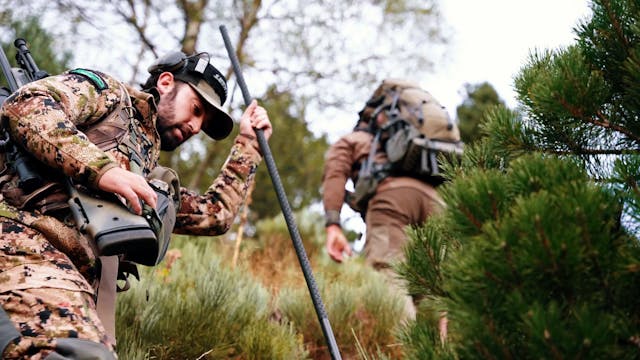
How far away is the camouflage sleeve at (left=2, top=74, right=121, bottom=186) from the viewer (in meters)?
2.42

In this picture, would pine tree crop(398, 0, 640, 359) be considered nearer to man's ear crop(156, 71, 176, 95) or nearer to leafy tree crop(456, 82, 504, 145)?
man's ear crop(156, 71, 176, 95)

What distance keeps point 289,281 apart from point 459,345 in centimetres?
484

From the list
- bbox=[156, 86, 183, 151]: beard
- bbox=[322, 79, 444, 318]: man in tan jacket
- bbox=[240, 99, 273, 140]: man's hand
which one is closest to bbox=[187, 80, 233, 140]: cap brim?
bbox=[156, 86, 183, 151]: beard

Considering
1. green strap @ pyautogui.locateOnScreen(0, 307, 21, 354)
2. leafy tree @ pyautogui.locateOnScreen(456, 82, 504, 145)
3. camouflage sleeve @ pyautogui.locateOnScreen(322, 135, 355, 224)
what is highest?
leafy tree @ pyautogui.locateOnScreen(456, 82, 504, 145)

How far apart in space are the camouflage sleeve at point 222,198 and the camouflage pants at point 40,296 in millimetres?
982

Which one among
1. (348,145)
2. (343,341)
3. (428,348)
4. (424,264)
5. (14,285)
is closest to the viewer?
(428,348)

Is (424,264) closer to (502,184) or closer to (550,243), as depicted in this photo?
(502,184)

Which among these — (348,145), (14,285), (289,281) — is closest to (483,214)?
(14,285)

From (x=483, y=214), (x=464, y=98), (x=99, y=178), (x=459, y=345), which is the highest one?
(x=464, y=98)

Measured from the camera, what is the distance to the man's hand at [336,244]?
215 inches

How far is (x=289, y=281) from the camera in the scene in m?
6.46

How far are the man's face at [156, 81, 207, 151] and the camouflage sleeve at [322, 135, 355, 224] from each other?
93.8 inches

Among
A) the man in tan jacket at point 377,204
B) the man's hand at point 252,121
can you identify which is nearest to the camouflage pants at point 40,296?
the man's hand at point 252,121

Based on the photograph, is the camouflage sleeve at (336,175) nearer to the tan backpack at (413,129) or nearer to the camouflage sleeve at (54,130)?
the tan backpack at (413,129)
